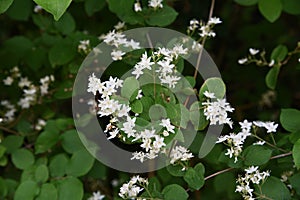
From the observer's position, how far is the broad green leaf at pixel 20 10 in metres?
2.15

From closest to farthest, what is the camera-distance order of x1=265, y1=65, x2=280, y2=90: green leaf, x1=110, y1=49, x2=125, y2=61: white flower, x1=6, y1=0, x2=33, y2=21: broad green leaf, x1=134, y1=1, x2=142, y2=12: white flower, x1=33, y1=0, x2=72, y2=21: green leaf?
x1=33, y1=0, x2=72, y2=21: green leaf
x1=110, y1=49, x2=125, y2=61: white flower
x1=134, y1=1, x2=142, y2=12: white flower
x1=265, y1=65, x2=280, y2=90: green leaf
x1=6, y1=0, x2=33, y2=21: broad green leaf

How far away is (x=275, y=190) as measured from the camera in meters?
1.46

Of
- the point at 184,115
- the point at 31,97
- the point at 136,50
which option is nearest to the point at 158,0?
the point at 136,50

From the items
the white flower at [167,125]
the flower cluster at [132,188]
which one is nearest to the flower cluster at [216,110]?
the white flower at [167,125]

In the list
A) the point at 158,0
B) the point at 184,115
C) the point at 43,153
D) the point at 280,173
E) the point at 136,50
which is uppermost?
the point at 158,0

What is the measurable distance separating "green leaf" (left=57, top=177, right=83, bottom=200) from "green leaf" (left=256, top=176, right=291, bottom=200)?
20.8 inches

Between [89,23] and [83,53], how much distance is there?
54cm

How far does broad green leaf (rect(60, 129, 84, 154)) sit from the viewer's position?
Result: 1823mm

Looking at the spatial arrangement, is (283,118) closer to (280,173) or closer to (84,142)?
(280,173)

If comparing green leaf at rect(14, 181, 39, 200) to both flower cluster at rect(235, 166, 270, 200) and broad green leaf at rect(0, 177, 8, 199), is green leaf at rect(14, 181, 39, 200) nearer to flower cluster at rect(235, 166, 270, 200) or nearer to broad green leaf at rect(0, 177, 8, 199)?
broad green leaf at rect(0, 177, 8, 199)

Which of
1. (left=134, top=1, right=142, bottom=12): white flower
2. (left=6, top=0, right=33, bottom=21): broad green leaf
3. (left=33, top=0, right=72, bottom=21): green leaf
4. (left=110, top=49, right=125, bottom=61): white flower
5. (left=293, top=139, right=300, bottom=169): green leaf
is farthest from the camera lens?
(left=6, top=0, right=33, bottom=21): broad green leaf

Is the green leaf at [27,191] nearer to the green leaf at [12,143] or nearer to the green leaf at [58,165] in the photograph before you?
the green leaf at [58,165]

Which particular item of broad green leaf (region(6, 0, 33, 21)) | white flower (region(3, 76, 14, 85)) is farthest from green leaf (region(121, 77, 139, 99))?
broad green leaf (region(6, 0, 33, 21))

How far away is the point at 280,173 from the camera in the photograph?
1667 mm
